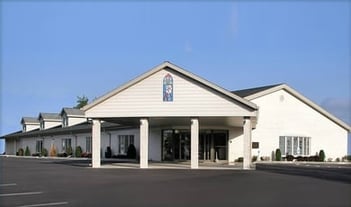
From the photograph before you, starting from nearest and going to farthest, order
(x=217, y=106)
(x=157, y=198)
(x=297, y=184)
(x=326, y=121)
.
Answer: (x=157, y=198) < (x=297, y=184) < (x=217, y=106) < (x=326, y=121)

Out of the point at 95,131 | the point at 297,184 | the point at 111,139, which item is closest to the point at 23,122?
the point at 111,139

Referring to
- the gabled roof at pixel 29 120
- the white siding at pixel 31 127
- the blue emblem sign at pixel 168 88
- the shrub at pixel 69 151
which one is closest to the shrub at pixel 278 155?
the blue emblem sign at pixel 168 88

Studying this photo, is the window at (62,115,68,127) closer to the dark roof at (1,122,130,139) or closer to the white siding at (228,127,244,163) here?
the dark roof at (1,122,130,139)

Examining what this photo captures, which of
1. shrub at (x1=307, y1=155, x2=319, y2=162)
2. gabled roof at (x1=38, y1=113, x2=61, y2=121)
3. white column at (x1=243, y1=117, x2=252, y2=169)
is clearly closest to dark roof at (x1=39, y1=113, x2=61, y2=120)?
gabled roof at (x1=38, y1=113, x2=61, y2=121)

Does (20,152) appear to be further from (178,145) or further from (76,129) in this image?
(178,145)

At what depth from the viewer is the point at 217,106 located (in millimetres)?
31094

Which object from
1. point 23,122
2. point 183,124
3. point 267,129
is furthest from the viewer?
point 23,122

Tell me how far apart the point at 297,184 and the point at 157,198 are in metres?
6.76

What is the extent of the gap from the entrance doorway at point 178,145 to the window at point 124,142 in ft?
21.2

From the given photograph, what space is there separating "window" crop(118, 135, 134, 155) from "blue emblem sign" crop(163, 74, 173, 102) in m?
16.9

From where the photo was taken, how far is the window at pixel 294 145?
155 ft

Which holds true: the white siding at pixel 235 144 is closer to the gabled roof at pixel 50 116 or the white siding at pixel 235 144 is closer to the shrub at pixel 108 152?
the shrub at pixel 108 152

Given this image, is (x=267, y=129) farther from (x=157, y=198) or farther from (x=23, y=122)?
(x=23, y=122)

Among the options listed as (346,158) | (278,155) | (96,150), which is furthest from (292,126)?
(96,150)
